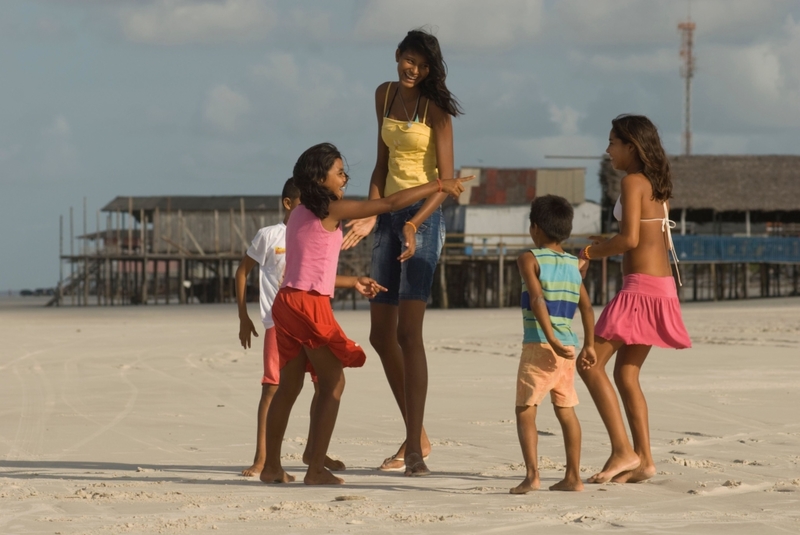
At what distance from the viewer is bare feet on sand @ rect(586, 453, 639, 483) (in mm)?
4785

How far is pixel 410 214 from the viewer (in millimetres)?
5336

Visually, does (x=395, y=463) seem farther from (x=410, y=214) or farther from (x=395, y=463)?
(x=410, y=214)

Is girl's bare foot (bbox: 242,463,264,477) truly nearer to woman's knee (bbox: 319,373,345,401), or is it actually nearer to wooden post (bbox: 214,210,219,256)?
woman's knee (bbox: 319,373,345,401)

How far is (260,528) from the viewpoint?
388cm

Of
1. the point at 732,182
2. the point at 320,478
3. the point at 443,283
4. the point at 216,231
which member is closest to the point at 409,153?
the point at 320,478

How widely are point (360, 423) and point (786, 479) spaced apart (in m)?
2.76

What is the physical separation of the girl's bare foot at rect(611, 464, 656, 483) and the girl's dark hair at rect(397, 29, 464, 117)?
1.79m

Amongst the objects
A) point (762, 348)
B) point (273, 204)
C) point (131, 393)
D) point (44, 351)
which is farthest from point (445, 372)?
point (273, 204)

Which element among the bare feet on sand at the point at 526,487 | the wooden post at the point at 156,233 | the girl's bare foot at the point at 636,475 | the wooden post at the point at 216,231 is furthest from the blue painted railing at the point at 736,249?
the bare feet on sand at the point at 526,487

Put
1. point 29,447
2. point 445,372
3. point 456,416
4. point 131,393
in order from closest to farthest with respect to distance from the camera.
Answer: point 29,447, point 456,416, point 131,393, point 445,372

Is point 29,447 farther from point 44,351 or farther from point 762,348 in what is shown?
point 762,348

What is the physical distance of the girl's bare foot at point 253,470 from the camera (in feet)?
16.6

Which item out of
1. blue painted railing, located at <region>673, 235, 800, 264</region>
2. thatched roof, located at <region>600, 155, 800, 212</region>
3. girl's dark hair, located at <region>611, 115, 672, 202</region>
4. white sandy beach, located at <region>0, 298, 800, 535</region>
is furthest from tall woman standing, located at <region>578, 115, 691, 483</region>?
thatched roof, located at <region>600, 155, 800, 212</region>

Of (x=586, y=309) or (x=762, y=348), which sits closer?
(x=586, y=309)
